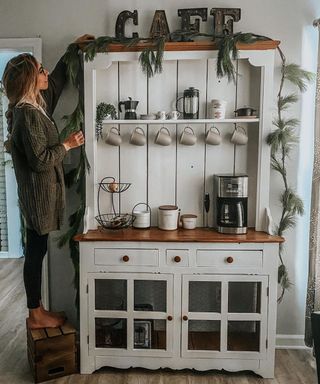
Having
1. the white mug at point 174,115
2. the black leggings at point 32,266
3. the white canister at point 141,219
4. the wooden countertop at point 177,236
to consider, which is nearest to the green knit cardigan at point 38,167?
the black leggings at point 32,266

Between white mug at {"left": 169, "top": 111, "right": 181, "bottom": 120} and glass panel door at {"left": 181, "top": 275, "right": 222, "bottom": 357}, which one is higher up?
white mug at {"left": 169, "top": 111, "right": 181, "bottom": 120}

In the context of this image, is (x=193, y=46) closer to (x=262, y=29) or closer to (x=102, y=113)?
(x=262, y=29)

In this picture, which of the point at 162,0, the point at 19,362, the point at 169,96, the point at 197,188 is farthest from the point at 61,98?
the point at 19,362

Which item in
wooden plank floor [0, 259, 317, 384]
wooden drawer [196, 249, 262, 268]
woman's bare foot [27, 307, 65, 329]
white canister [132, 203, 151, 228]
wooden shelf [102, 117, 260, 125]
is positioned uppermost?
wooden shelf [102, 117, 260, 125]

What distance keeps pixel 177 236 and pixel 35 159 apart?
92cm

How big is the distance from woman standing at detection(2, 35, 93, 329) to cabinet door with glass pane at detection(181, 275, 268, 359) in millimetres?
822

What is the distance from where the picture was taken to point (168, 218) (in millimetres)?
2512

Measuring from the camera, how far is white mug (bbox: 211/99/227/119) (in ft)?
8.14

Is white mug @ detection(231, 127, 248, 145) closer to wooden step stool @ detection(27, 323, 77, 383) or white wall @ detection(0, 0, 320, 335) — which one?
white wall @ detection(0, 0, 320, 335)

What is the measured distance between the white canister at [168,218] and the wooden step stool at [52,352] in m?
0.84

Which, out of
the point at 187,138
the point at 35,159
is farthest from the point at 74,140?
the point at 187,138

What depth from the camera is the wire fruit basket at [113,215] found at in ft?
8.00

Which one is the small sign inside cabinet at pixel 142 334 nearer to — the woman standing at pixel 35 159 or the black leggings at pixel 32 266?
the woman standing at pixel 35 159

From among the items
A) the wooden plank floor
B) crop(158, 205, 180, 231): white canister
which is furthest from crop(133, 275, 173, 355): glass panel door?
crop(158, 205, 180, 231): white canister
